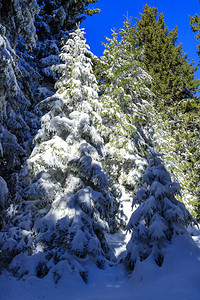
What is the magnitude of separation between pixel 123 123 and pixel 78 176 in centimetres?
546

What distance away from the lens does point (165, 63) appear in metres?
21.8

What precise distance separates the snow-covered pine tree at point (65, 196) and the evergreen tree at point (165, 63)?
38.5 feet

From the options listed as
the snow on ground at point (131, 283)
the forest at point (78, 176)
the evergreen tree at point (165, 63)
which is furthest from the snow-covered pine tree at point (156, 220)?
the evergreen tree at point (165, 63)

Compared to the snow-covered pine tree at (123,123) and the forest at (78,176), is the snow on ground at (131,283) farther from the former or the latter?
the snow-covered pine tree at (123,123)

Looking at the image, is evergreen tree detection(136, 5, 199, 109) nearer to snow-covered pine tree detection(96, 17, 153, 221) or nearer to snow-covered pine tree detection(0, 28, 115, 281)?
snow-covered pine tree detection(96, 17, 153, 221)

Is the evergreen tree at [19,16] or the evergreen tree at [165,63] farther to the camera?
the evergreen tree at [165,63]

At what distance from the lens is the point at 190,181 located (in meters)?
16.6

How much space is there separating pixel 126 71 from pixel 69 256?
1252 cm

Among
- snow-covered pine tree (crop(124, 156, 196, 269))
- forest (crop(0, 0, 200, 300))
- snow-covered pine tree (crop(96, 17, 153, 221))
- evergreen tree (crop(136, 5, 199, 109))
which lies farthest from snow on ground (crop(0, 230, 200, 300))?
evergreen tree (crop(136, 5, 199, 109))

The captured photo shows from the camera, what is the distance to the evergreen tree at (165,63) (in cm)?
2044

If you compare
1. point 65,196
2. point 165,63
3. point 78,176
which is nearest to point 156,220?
point 65,196

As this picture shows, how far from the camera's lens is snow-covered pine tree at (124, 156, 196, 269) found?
18.9 ft

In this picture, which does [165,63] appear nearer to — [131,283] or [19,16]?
[19,16]

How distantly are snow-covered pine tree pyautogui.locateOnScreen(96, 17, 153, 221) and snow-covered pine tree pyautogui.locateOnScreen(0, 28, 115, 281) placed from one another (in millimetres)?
2207
